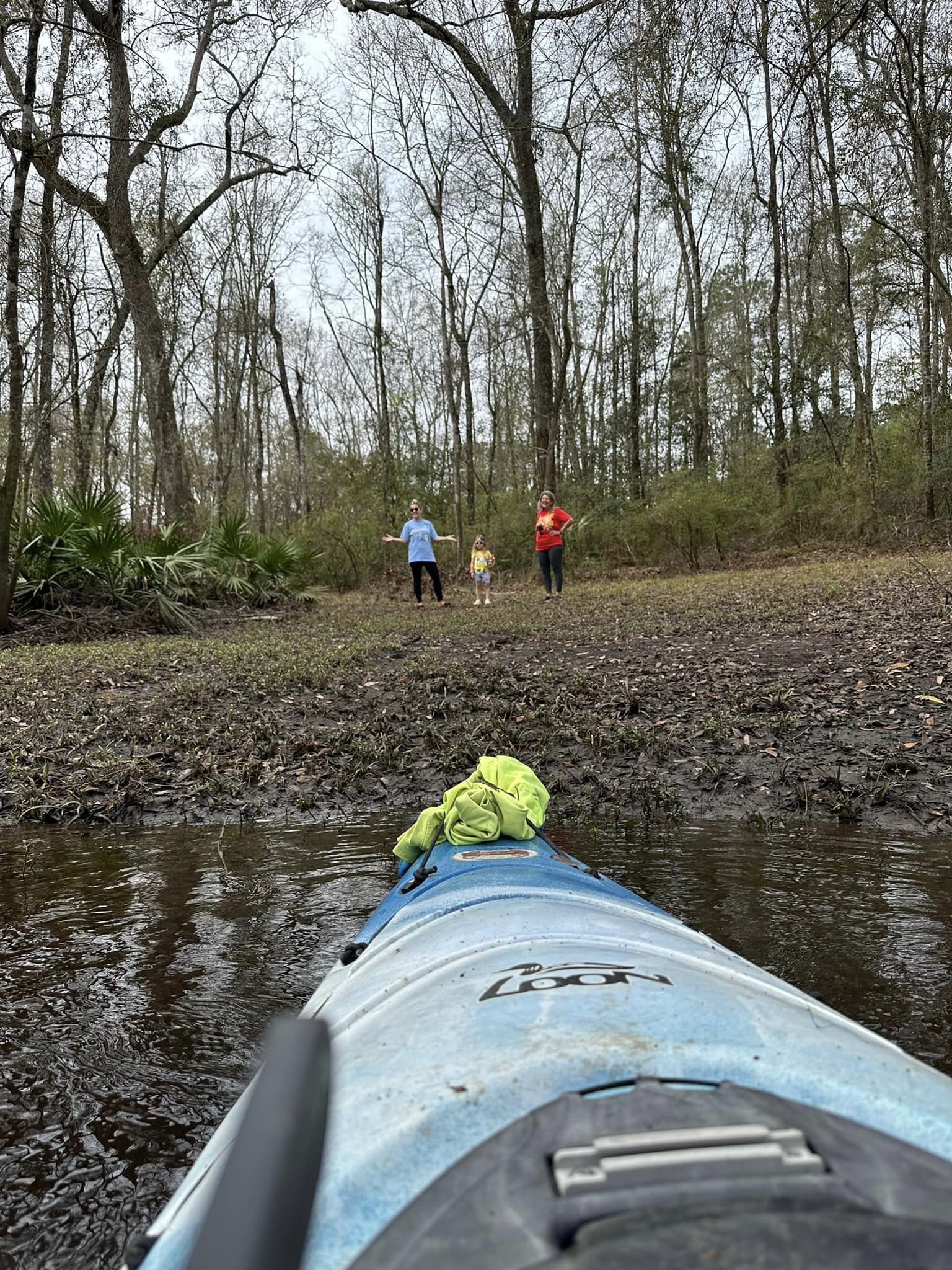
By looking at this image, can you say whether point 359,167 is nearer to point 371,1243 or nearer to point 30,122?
point 30,122

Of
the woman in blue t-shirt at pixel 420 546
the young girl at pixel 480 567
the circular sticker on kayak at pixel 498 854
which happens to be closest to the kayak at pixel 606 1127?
the circular sticker on kayak at pixel 498 854

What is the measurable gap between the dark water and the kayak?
0.75m

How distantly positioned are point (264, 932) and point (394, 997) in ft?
5.38

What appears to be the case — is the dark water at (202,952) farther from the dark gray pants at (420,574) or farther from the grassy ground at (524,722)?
the dark gray pants at (420,574)

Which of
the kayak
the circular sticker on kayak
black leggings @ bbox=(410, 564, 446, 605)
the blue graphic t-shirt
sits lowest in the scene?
the circular sticker on kayak

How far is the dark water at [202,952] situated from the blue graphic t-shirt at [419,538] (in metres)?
10.3

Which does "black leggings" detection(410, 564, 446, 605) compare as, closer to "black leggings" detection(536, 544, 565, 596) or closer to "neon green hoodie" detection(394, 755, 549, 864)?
"black leggings" detection(536, 544, 565, 596)

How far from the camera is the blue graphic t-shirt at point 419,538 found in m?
14.1

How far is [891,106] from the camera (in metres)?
14.8

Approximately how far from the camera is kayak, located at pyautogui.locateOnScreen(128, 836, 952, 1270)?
2.17ft

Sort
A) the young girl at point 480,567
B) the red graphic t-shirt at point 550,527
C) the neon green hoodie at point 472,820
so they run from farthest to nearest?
the young girl at point 480,567 → the red graphic t-shirt at point 550,527 → the neon green hoodie at point 472,820

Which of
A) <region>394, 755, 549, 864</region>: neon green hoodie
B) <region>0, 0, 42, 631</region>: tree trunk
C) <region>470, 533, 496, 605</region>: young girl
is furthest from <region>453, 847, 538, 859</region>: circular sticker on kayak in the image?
<region>470, 533, 496, 605</region>: young girl

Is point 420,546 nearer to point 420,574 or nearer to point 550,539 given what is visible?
point 420,574

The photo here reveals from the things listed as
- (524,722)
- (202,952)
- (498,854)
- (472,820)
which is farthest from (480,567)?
(202,952)
